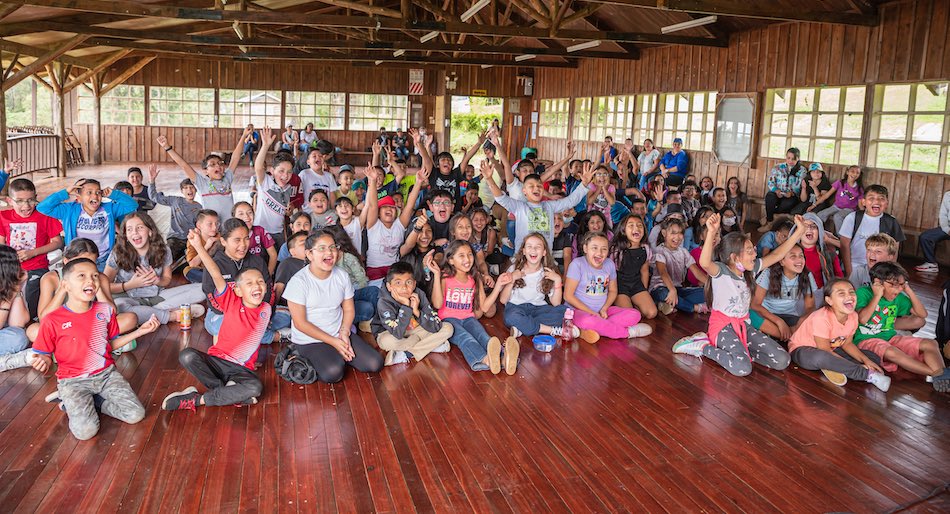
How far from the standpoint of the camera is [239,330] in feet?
13.4

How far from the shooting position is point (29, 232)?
5.21m

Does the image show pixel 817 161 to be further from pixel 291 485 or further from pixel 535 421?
pixel 291 485

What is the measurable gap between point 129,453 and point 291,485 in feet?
2.80

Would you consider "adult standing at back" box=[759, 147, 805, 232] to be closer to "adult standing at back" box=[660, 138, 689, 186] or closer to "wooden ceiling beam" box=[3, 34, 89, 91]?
"adult standing at back" box=[660, 138, 689, 186]

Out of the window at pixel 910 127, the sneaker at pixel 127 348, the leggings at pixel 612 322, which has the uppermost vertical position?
the window at pixel 910 127

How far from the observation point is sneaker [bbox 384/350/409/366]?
185 inches

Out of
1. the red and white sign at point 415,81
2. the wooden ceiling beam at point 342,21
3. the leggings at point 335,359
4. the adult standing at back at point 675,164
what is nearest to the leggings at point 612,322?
the leggings at point 335,359

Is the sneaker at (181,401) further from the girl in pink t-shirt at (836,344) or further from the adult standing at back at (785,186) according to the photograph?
the adult standing at back at (785,186)

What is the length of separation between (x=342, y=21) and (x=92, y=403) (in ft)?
29.3

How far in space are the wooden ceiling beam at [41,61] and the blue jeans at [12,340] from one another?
30.8 ft

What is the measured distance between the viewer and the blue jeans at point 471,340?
4668 millimetres

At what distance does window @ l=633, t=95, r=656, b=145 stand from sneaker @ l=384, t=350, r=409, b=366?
11.3 meters

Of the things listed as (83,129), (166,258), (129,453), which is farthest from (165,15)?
(83,129)

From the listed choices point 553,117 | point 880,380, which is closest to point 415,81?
point 553,117
